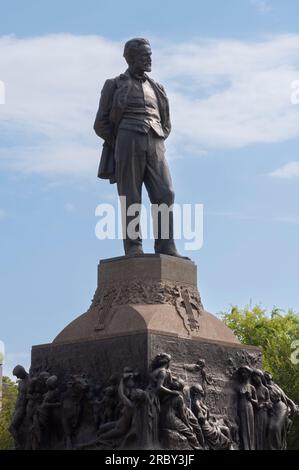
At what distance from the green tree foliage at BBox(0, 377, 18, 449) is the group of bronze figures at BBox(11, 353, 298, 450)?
1931 centimetres

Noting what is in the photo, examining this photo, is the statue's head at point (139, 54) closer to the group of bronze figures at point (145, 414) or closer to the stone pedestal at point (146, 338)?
the stone pedestal at point (146, 338)

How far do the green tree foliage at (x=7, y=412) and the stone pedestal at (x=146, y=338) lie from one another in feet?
63.3

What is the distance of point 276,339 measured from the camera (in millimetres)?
38156

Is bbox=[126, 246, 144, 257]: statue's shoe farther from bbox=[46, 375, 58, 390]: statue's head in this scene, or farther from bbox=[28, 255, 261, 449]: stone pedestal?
bbox=[46, 375, 58, 390]: statue's head

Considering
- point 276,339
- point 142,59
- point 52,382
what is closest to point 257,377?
point 52,382

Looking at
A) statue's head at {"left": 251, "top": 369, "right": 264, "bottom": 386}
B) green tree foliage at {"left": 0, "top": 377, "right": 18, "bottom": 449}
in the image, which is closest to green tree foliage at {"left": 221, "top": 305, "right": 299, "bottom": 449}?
green tree foliage at {"left": 0, "top": 377, "right": 18, "bottom": 449}

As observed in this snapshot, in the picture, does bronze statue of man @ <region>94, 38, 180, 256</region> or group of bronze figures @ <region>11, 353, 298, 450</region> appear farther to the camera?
bronze statue of man @ <region>94, 38, 180, 256</region>

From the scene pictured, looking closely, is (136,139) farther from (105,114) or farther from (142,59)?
(142,59)

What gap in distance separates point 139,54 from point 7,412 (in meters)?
22.8

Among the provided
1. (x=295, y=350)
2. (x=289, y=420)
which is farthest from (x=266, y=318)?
(x=289, y=420)

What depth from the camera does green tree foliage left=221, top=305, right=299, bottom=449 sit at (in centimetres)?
3512

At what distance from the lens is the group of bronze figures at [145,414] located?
16.1 m

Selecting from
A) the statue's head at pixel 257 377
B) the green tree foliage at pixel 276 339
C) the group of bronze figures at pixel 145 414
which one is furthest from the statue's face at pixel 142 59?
the green tree foliage at pixel 276 339

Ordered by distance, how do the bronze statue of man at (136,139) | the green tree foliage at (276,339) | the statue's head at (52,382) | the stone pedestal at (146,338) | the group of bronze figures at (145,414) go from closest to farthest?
the group of bronze figures at (145,414), the stone pedestal at (146,338), the statue's head at (52,382), the bronze statue of man at (136,139), the green tree foliage at (276,339)
